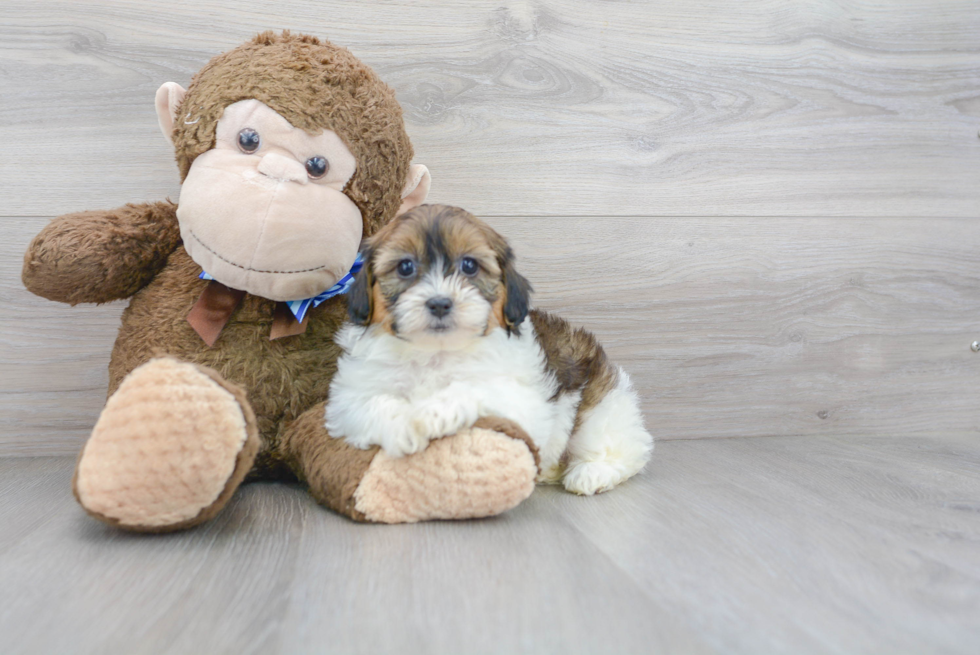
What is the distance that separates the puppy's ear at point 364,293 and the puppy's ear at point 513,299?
0.87 feet

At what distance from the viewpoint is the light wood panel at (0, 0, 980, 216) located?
1.86 meters

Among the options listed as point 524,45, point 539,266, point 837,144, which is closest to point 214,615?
point 539,266

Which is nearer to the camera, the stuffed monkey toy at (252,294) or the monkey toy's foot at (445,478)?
the stuffed monkey toy at (252,294)

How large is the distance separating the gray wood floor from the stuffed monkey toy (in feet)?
0.29

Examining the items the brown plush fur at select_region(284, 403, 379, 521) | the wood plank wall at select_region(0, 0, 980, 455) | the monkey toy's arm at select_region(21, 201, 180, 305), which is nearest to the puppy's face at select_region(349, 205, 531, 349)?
the brown plush fur at select_region(284, 403, 379, 521)

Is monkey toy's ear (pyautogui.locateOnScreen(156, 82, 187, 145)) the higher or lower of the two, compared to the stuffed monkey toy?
higher

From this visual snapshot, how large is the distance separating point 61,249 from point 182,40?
720mm

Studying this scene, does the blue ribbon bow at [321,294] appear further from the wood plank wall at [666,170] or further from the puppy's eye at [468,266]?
the wood plank wall at [666,170]

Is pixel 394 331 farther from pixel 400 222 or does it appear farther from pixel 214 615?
pixel 214 615

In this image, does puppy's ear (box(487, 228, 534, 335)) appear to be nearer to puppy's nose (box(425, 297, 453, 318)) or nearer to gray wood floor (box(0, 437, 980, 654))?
puppy's nose (box(425, 297, 453, 318))

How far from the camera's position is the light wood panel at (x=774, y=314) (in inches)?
83.2

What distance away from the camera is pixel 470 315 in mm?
1312

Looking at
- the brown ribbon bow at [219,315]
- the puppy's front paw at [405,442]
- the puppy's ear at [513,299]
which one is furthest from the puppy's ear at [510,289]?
the brown ribbon bow at [219,315]

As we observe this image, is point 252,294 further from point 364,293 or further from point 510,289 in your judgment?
point 510,289
